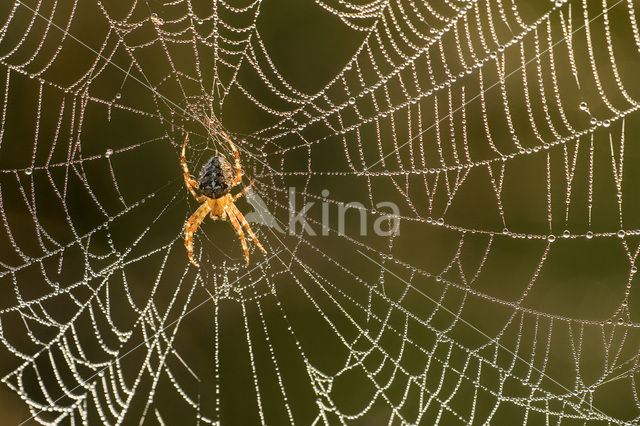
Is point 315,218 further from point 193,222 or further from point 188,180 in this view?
point 188,180

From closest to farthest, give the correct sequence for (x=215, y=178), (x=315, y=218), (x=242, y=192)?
(x=215, y=178) < (x=242, y=192) < (x=315, y=218)

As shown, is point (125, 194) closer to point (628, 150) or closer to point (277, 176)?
point (277, 176)

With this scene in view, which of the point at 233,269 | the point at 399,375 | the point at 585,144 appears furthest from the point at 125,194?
the point at 585,144

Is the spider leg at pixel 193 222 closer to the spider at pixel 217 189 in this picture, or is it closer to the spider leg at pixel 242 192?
the spider at pixel 217 189

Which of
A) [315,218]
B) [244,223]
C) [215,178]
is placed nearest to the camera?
Result: [215,178]

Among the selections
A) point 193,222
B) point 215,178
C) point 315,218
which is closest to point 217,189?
point 215,178

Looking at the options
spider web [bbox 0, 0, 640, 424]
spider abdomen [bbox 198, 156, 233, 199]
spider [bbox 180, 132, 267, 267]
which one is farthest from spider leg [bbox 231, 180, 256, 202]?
spider web [bbox 0, 0, 640, 424]
